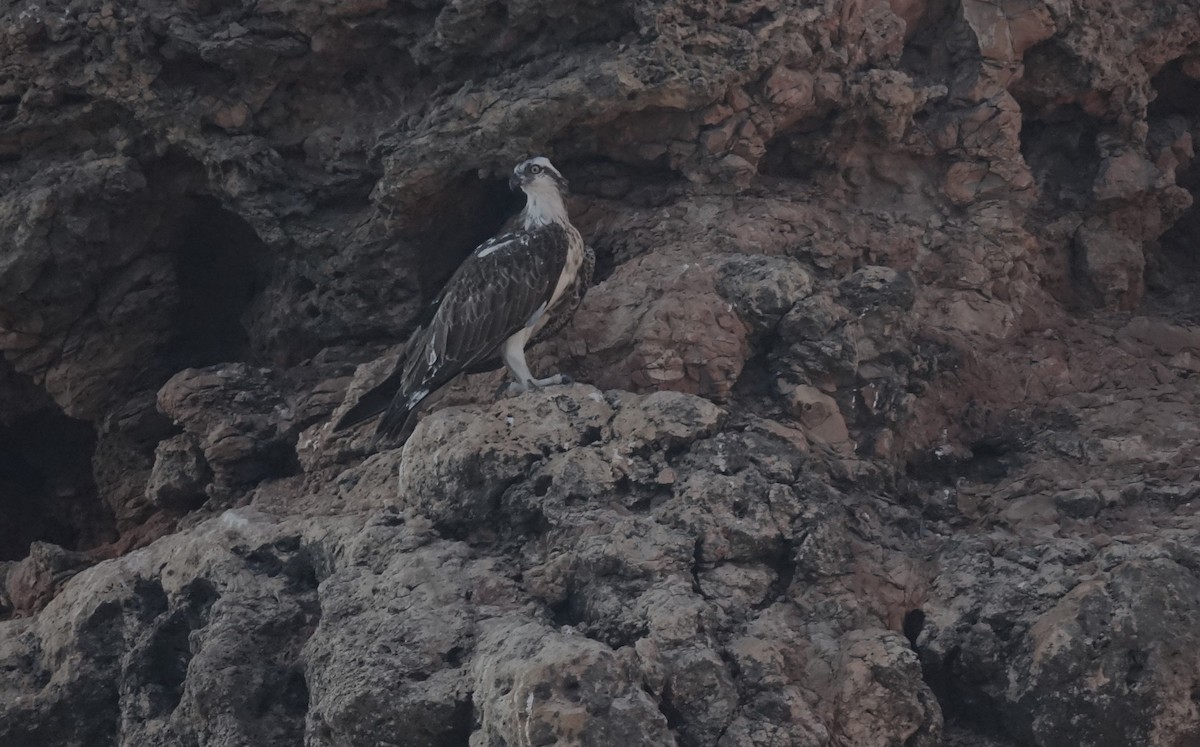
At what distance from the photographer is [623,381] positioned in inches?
279

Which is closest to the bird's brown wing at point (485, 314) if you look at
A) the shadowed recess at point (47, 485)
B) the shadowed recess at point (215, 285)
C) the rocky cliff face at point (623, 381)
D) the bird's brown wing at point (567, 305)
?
the bird's brown wing at point (567, 305)

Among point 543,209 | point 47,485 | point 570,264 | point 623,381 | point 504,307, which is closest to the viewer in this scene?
point 623,381

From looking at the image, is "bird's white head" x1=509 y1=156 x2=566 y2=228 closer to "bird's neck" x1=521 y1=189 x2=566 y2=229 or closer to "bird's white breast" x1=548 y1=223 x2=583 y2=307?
"bird's neck" x1=521 y1=189 x2=566 y2=229

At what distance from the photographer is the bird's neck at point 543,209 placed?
7.44 meters

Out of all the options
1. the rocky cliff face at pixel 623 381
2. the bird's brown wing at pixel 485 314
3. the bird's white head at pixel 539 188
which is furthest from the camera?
the bird's white head at pixel 539 188

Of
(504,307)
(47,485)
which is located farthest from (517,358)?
(47,485)

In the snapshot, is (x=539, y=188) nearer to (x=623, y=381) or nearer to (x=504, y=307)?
(x=504, y=307)

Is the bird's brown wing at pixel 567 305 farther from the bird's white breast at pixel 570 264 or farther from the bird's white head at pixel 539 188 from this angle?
the bird's white head at pixel 539 188

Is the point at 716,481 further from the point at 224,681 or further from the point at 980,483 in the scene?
the point at 224,681

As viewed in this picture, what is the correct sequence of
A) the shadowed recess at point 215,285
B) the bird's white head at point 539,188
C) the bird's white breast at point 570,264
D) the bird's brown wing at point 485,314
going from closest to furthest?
the bird's brown wing at point 485,314 < the bird's white breast at point 570,264 < the bird's white head at point 539,188 < the shadowed recess at point 215,285

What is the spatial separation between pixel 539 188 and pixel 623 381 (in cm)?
117

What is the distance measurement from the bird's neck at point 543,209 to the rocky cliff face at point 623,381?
376mm

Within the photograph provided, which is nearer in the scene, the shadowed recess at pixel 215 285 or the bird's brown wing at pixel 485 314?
the bird's brown wing at pixel 485 314

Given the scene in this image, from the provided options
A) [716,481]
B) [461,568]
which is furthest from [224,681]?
[716,481]
